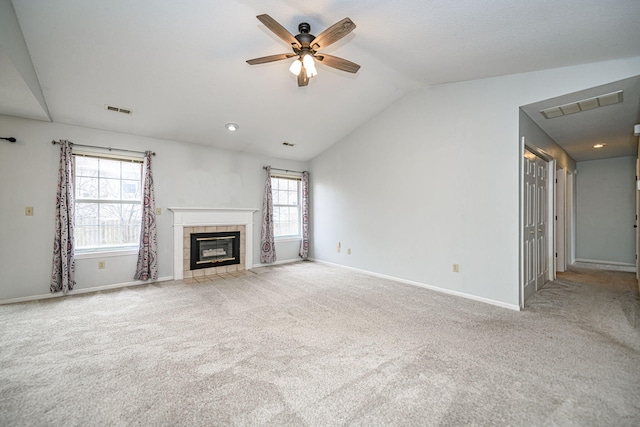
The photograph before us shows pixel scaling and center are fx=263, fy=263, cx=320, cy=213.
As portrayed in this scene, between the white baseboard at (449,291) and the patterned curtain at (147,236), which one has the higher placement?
the patterned curtain at (147,236)

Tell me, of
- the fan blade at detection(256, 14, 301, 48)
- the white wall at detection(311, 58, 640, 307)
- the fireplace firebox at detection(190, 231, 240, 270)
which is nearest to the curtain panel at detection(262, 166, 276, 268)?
the fireplace firebox at detection(190, 231, 240, 270)

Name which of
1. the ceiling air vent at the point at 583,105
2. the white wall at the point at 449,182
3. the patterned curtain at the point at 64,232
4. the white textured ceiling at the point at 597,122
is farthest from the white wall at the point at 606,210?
the patterned curtain at the point at 64,232

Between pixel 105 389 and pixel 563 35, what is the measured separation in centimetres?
448

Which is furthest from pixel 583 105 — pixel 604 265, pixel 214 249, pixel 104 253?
pixel 104 253

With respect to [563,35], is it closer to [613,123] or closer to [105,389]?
[613,123]

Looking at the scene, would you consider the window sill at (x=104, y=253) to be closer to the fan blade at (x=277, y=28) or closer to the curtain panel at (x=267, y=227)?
the curtain panel at (x=267, y=227)

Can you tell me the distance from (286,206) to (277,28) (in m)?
4.36

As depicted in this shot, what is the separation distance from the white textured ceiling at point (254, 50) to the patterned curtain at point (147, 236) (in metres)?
0.76

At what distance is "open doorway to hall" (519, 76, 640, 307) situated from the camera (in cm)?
316

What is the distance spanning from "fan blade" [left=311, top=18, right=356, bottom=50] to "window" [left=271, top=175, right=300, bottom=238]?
3899 mm

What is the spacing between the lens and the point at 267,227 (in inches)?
224

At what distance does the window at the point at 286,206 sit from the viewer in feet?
20.0

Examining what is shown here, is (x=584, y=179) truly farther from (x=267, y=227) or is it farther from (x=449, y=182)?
(x=267, y=227)

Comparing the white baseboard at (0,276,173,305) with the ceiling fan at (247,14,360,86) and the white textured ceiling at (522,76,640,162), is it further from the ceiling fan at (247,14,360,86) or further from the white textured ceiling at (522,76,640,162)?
the white textured ceiling at (522,76,640,162)
